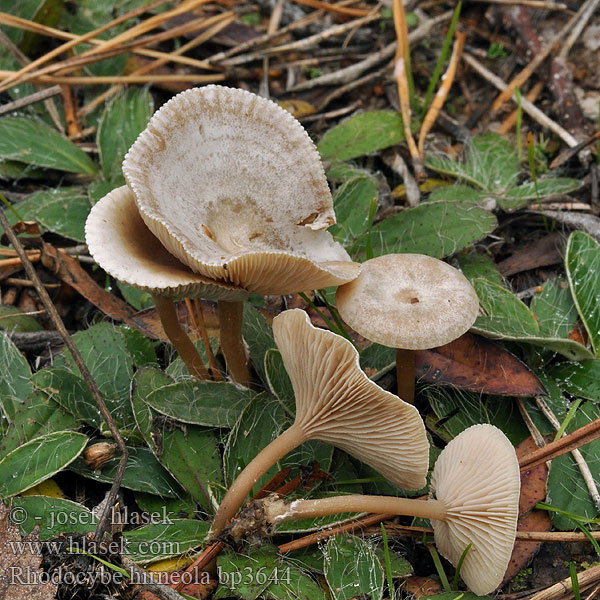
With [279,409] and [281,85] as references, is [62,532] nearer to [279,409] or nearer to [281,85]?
[279,409]

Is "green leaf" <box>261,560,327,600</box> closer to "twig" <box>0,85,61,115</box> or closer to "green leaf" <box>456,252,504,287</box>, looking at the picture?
"green leaf" <box>456,252,504,287</box>

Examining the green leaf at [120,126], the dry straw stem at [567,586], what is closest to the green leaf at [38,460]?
the green leaf at [120,126]

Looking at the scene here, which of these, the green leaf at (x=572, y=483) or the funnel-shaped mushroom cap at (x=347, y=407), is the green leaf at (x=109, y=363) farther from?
the green leaf at (x=572, y=483)

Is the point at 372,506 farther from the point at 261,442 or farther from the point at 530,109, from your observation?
the point at 530,109

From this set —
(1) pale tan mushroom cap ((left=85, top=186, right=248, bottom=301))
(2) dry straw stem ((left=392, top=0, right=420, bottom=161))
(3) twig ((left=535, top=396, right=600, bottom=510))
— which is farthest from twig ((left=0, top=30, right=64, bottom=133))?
(3) twig ((left=535, top=396, right=600, bottom=510))

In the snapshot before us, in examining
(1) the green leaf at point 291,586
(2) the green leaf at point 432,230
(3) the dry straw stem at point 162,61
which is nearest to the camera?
(1) the green leaf at point 291,586

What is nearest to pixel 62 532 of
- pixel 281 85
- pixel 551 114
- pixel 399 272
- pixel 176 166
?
pixel 176 166
